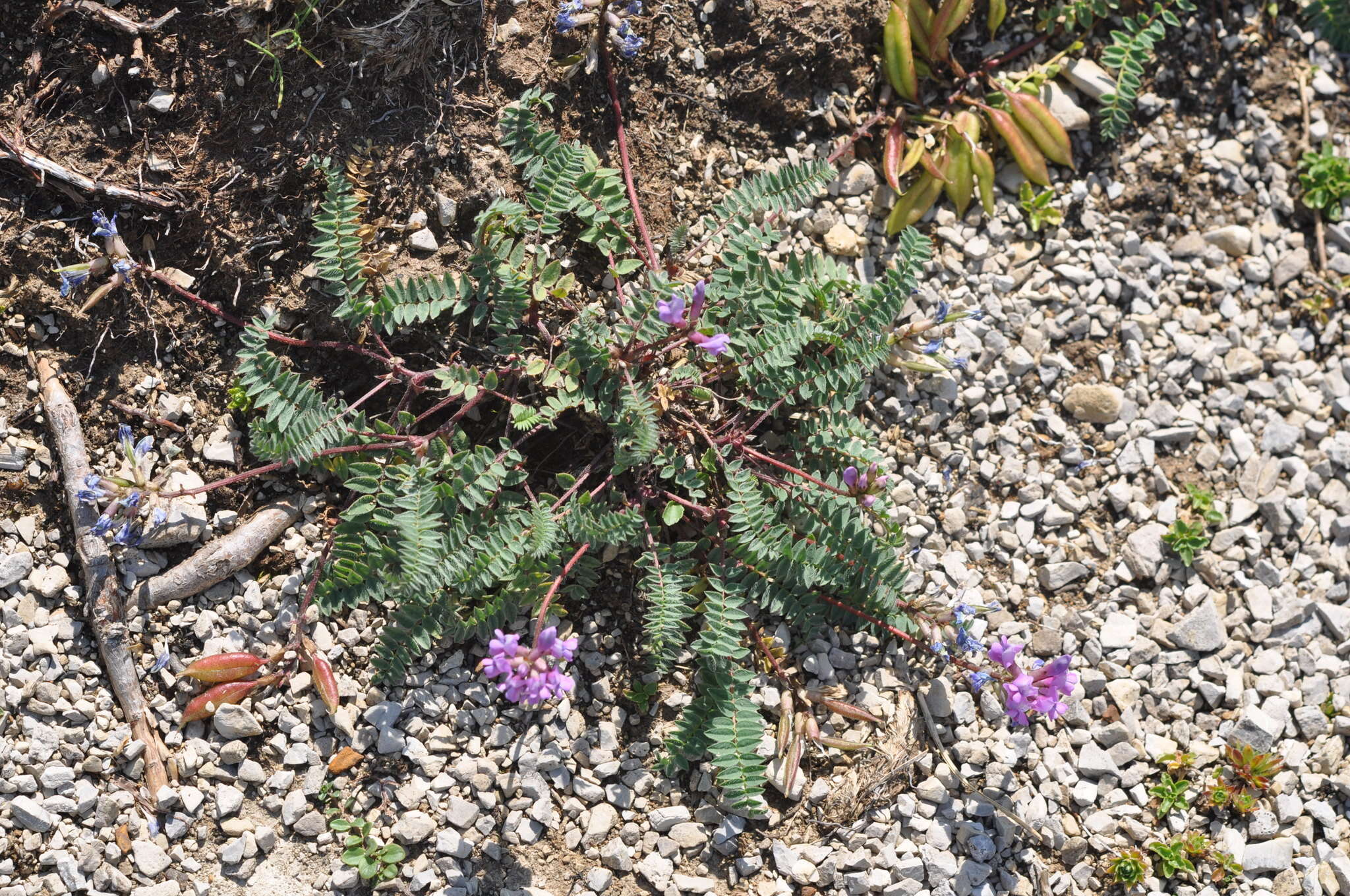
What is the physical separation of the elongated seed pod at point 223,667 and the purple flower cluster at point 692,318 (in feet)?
5.06

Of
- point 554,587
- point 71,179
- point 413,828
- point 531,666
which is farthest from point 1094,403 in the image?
point 71,179

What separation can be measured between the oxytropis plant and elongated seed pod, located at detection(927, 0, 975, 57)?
91cm

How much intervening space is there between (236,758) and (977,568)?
2382 mm

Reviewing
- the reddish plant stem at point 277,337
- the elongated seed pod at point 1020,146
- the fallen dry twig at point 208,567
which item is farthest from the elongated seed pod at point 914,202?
the fallen dry twig at point 208,567

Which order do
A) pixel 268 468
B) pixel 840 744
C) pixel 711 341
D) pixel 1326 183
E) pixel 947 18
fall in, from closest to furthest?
pixel 711 341, pixel 268 468, pixel 840 744, pixel 947 18, pixel 1326 183

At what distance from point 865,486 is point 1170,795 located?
143cm

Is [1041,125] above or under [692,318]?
above

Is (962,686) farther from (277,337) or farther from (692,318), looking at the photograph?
(277,337)

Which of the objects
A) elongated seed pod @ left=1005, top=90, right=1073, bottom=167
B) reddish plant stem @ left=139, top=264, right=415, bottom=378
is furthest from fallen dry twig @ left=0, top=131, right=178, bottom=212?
elongated seed pod @ left=1005, top=90, right=1073, bottom=167

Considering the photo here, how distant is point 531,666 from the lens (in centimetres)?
275

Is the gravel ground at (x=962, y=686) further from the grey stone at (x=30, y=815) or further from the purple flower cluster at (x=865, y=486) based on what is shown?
the purple flower cluster at (x=865, y=486)

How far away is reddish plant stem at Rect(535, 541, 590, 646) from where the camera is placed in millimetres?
2922

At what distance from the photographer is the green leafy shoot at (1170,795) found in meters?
3.37

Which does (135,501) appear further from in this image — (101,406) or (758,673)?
(758,673)
